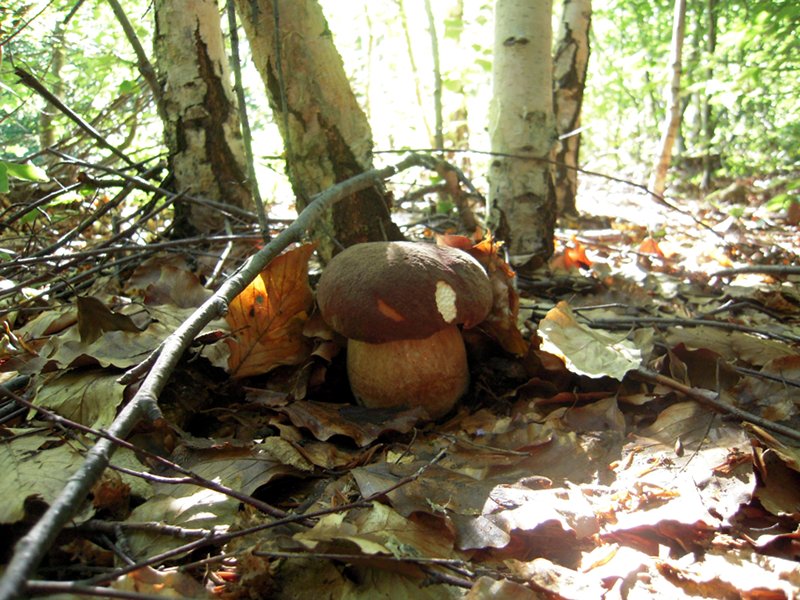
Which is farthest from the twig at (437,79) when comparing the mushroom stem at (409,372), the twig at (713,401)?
the twig at (713,401)

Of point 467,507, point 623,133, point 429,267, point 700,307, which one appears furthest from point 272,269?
point 623,133

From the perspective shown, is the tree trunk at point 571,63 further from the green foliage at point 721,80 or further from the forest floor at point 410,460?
the forest floor at point 410,460

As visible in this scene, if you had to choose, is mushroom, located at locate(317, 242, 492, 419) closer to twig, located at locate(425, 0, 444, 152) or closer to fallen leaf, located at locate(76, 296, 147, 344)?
fallen leaf, located at locate(76, 296, 147, 344)

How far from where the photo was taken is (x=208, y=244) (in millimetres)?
3404

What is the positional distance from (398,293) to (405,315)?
0.09m

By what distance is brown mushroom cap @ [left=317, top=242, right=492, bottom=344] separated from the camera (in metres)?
1.92

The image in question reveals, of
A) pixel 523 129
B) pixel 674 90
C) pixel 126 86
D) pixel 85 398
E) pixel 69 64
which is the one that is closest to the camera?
pixel 85 398

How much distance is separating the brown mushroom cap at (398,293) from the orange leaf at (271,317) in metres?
0.17

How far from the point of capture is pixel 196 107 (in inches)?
131

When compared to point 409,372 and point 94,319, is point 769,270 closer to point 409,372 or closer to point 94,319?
point 409,372

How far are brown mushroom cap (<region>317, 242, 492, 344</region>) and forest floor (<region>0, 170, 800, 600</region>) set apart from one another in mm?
283

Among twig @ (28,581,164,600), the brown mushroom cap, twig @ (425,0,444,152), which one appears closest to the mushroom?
the brown mushroom cap

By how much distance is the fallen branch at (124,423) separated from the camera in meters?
0.70

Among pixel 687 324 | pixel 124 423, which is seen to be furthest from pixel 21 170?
pixel 687 324
